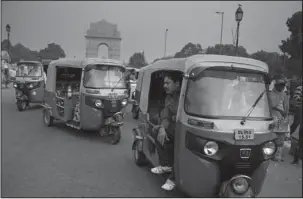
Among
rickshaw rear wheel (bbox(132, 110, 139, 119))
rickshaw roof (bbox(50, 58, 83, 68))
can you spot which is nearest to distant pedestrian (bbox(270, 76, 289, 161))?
rickshaw roof (bbox(50, 58, 83, 68))

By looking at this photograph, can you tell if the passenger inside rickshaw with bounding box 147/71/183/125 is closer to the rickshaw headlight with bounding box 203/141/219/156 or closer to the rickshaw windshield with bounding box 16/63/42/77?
the rickshaw headlight with bounding box 203/141/219/156

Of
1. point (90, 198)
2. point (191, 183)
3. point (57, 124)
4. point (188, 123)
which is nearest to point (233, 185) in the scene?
point (191, 183)

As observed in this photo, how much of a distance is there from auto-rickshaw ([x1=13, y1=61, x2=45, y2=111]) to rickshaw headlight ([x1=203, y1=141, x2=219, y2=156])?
11.3m

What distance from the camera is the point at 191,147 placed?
153 inches

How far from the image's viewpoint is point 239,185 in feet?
12.5

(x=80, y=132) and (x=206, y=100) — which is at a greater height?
(x=206, y=100)

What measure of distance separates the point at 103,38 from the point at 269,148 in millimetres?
56029

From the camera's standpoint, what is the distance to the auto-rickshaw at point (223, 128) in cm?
376

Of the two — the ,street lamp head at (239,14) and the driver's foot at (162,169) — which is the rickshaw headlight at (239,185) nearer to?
the driver's foot at (162,169)

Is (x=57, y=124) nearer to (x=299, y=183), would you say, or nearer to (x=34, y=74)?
(x=34, y=74)

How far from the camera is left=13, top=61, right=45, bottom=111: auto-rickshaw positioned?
43.3 ft

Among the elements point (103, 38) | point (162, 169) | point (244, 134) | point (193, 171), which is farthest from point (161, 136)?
point (103, 38)

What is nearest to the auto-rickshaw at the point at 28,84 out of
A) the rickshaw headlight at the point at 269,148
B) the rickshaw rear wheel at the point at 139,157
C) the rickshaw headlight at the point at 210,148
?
the rickshaw rear wheel at the point at 139,157

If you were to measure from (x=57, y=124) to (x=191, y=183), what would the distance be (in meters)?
7.51
